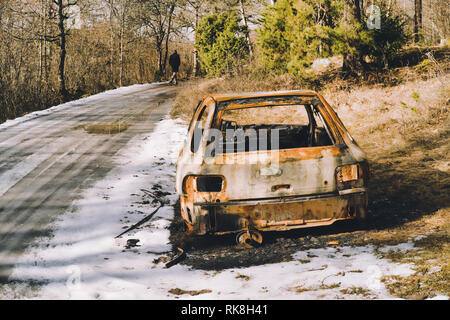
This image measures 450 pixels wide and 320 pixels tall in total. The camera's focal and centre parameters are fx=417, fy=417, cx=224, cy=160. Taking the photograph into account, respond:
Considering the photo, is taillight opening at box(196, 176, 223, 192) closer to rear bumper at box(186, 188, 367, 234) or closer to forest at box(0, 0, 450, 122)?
rear bumper at box(186, 188, 367, 234)

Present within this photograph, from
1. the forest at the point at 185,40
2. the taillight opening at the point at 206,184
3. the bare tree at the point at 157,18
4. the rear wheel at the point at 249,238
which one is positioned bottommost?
the rear wheel at the point at 249,238

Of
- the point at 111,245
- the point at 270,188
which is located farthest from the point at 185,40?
the point at 270,188

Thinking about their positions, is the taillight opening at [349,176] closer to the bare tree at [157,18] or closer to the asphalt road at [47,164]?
the asphalt road at [47,164]

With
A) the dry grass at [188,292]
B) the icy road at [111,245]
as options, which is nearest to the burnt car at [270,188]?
the icy road at [111,245]

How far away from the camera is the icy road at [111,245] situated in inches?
130

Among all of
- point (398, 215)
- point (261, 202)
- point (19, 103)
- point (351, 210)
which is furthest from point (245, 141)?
point (19, 103)

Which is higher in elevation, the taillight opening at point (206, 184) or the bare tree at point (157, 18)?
the bare tree at point (157, 18)

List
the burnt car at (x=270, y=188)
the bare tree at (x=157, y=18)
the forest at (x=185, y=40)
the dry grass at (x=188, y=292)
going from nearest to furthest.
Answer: the dry grass at (x=188, y=292) < the burnt car at (x=270, y=188) < the forest at (x=185, y=40) < the bare tree at (x=157, y=18)

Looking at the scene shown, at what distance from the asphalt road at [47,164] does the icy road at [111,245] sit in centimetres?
2

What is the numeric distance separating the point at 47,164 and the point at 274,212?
545 centimetres

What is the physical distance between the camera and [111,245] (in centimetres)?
454

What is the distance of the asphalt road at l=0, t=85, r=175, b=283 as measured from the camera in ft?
16.4
